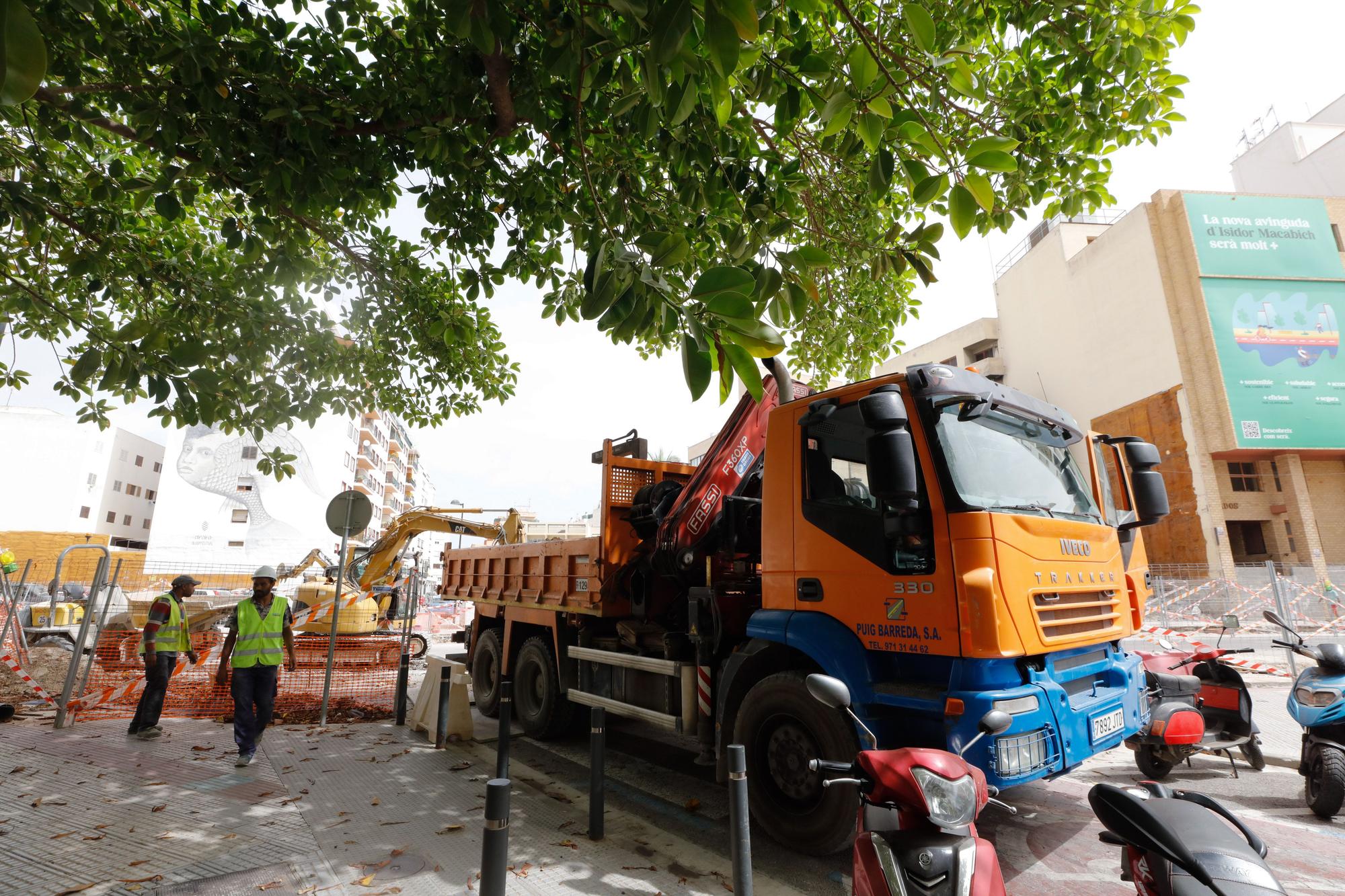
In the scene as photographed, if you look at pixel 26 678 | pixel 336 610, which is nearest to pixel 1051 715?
pixel 336 610

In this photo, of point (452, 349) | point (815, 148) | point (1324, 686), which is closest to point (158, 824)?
point (452, 349)

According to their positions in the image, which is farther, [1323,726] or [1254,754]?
[1254,754]

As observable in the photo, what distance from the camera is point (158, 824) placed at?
4441 millimetres

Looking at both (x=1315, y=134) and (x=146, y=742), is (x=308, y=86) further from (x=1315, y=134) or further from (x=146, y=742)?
(x=1315, y=134)

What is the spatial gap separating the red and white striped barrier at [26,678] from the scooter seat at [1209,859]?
36.8 ft

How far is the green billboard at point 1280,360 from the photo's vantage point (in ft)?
92.1

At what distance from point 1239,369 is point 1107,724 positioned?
33.0m

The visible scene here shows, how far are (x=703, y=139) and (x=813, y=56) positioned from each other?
1387mm

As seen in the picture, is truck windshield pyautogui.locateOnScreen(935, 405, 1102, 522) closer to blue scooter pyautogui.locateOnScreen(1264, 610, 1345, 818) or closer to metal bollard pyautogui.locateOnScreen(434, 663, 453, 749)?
blue scooter pyautogui.locateOnScreen(1264, 610, 1345, 818)

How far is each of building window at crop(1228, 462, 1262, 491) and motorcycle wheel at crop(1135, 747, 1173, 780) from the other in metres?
31.2

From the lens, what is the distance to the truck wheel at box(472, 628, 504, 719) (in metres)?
8.26

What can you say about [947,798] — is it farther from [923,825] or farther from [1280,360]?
[1280,360]

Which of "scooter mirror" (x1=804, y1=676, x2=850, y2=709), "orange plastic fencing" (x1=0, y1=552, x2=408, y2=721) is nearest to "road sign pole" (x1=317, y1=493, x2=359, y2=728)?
"orange plastic fencing" (x1=0, y1=552, x2=408, y2=721)

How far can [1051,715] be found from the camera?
3.55 m
